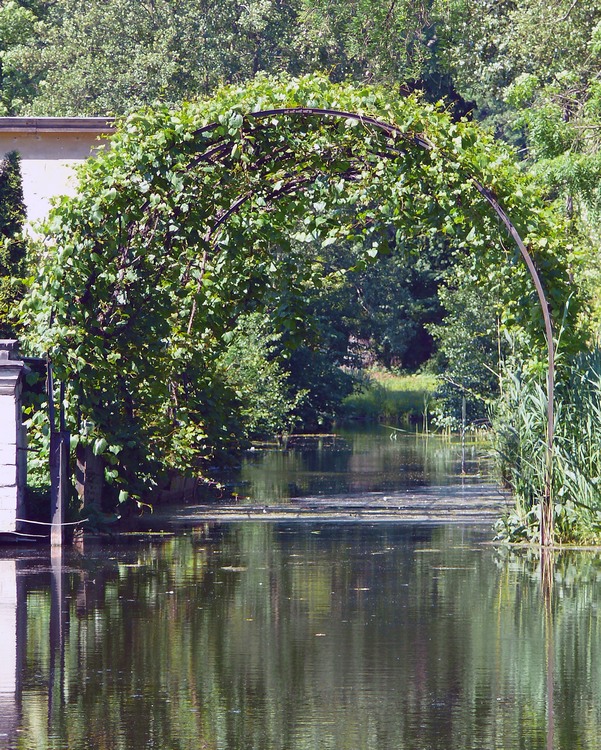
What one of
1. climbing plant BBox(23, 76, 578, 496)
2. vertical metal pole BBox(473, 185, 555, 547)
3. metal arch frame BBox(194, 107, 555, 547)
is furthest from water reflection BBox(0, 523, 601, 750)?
climbing plant BBox(23, 76, 578, 496)

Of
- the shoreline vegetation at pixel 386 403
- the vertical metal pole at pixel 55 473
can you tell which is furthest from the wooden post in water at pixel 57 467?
the shoreline vegetation at pixel 386 403

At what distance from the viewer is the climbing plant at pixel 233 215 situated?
592 inches

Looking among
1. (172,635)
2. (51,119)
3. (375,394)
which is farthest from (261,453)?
(172,635)

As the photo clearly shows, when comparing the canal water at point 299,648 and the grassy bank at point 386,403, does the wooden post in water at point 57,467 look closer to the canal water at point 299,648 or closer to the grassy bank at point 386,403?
the canal water at point 299,648

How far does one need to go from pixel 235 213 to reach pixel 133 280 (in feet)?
6.37

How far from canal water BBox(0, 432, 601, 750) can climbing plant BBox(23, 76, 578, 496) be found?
2.68m

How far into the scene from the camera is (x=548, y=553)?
1413 centimetres

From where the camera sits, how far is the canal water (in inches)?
289

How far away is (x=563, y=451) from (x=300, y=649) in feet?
18.9

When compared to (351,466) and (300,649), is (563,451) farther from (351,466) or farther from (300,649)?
(351,466)

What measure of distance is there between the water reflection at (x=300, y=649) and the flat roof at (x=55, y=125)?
61.9 feet

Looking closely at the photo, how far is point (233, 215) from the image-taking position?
17.3 meters

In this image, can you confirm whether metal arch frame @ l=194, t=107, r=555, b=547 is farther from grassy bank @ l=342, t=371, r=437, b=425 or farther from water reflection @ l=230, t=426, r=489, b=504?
grassy bank @ l=342, t=371, r=437, b=425

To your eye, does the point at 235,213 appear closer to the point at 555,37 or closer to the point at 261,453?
the point at 555,37
